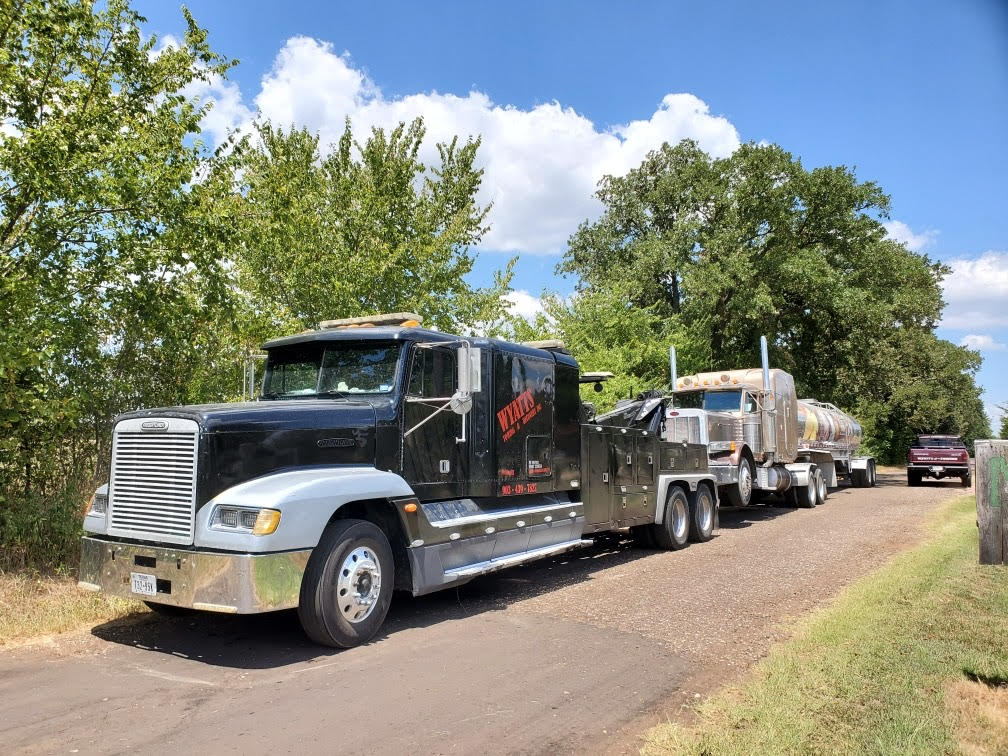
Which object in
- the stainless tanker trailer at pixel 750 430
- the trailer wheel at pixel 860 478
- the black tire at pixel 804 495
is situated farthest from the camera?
the trailer wheel at pixel 860 478

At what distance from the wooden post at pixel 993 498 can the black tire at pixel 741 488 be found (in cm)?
1008

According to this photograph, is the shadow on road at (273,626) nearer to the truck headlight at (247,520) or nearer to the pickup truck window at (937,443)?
the truck headlight at (247,520)

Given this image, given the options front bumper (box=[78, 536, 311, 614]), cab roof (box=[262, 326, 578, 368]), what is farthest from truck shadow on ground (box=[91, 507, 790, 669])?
cab roof (box=[262, 326, 578, 368])

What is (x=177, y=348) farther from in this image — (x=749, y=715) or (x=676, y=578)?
(x=749, y=715)

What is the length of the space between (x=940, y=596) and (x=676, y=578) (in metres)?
2.77

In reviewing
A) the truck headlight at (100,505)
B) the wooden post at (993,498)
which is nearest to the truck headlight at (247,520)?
the truck headlight at (100,505)

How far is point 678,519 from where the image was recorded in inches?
456

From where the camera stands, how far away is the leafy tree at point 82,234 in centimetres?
720

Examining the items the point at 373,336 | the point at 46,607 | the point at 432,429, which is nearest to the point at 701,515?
the point at 432,429

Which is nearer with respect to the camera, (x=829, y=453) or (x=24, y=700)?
(x=24, y=700)

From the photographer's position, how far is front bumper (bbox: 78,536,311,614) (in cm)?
515

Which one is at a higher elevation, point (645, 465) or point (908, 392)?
point (908, 392)

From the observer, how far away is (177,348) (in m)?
9.25

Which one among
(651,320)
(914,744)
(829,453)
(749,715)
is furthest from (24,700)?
(651,320)
